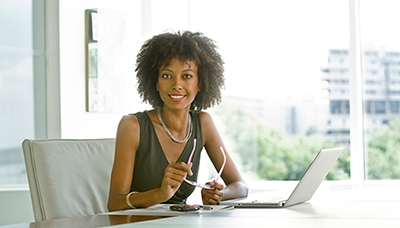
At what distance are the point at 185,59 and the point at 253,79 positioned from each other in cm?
208

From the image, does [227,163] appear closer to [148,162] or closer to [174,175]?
[148,162]

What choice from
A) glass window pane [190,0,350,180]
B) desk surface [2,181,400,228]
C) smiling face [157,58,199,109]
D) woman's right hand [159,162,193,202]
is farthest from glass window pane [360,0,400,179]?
woman's right hand [159,162,193,202]

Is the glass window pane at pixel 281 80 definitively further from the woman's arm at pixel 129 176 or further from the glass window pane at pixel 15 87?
the woman's arm at pixel 129 176

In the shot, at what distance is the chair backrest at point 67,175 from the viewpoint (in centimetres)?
137

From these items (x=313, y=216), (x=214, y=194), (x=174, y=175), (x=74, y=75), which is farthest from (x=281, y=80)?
(x=313, y=216)

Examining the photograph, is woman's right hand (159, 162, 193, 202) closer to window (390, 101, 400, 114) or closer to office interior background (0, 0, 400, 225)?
office interior background (0, 0, 400, 225)

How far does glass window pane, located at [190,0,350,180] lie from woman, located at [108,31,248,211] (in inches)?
71.9

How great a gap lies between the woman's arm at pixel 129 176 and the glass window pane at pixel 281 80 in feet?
7.17

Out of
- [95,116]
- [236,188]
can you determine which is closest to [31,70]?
[95,116]

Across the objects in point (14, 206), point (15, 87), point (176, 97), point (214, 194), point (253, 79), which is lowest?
point (14, 206)

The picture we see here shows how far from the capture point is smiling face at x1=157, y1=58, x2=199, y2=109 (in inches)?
66.1

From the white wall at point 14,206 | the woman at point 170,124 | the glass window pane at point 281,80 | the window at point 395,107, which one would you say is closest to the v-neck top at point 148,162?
the woman at point 170,124

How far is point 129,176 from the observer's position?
1.57 m

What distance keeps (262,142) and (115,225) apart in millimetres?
2941
